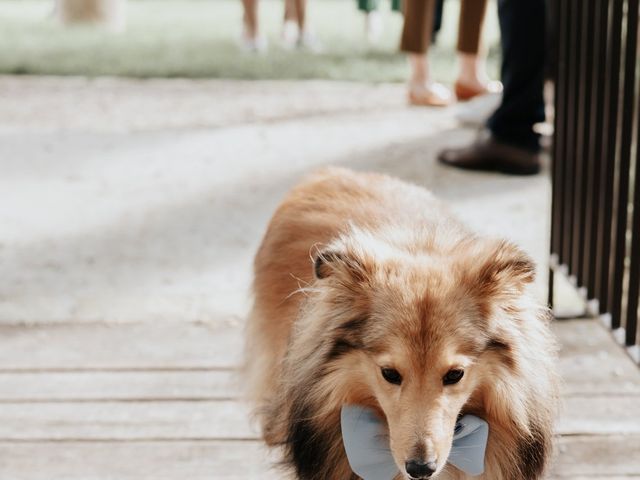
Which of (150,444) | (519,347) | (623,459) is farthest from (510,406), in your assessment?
(150,444)

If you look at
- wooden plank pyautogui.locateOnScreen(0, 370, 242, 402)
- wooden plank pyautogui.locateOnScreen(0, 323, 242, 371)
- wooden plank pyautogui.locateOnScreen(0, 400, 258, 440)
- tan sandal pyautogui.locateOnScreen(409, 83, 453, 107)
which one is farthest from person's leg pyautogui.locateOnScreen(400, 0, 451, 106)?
wooden plank pyautogui.locateOnScreen(0, 400, 258, 440)

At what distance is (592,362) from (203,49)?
6.68 m

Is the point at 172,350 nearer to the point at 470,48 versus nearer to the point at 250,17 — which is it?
the point at 470,48

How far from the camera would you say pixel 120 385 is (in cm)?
304

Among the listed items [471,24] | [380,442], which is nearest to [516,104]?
[471,24]

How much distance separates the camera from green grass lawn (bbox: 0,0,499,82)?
8078 millimetres

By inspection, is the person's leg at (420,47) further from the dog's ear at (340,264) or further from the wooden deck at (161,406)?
the dog's ear at (340,264)

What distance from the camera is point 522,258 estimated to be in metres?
1.99

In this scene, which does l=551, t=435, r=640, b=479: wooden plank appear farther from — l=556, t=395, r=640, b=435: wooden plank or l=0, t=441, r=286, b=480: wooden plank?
l=0, t=441, r=286, b=480: wooden plank

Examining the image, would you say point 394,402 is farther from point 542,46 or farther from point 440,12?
point 440,12

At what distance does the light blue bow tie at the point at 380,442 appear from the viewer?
2.04 metres

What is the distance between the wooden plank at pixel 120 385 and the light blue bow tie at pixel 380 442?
96cm

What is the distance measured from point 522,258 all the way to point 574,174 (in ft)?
4.38

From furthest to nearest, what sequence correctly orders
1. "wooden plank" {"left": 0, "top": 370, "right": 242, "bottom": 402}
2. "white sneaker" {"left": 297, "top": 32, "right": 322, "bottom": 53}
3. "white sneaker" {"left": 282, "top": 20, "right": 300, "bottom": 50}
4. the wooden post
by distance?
the wooden post
"white sneaker" {"left": 282, "top": 20, "right": 300, "bottom": 50}
"white sneaker" {"left": 297, "top": 32, "right": 322, "bottom": 53}
"wooden plank" {"left": 0, "top": 370, "right": 242, "bottom": 402}
